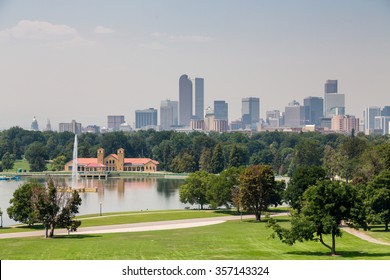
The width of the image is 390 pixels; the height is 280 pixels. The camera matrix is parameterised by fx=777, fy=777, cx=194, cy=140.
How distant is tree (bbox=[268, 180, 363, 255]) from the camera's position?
66.2ft

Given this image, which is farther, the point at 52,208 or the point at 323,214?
the point at 52,208

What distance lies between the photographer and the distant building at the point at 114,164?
92.5 m

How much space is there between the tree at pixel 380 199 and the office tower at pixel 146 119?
150099 mm

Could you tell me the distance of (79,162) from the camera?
92.9 metres

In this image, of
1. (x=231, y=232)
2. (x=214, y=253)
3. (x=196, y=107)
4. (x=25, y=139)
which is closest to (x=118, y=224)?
(x=231, y=232)

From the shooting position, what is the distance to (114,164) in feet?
316

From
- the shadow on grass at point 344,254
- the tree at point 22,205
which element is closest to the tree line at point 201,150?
the tree at point 22,205

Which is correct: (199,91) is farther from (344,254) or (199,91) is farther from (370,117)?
(344,254)

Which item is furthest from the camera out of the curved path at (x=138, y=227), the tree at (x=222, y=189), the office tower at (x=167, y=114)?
the office tower at (x=167, y=114)

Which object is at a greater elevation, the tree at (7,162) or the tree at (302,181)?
the tree at (7,162)

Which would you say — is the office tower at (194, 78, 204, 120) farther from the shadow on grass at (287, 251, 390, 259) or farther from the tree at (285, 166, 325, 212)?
the shadow on grass at (287, 251, 390, 259)

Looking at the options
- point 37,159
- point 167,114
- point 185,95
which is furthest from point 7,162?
point 167,114

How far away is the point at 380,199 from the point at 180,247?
35.8ft

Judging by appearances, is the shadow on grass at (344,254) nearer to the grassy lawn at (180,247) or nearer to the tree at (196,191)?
the grassy lawn at (180,247)
